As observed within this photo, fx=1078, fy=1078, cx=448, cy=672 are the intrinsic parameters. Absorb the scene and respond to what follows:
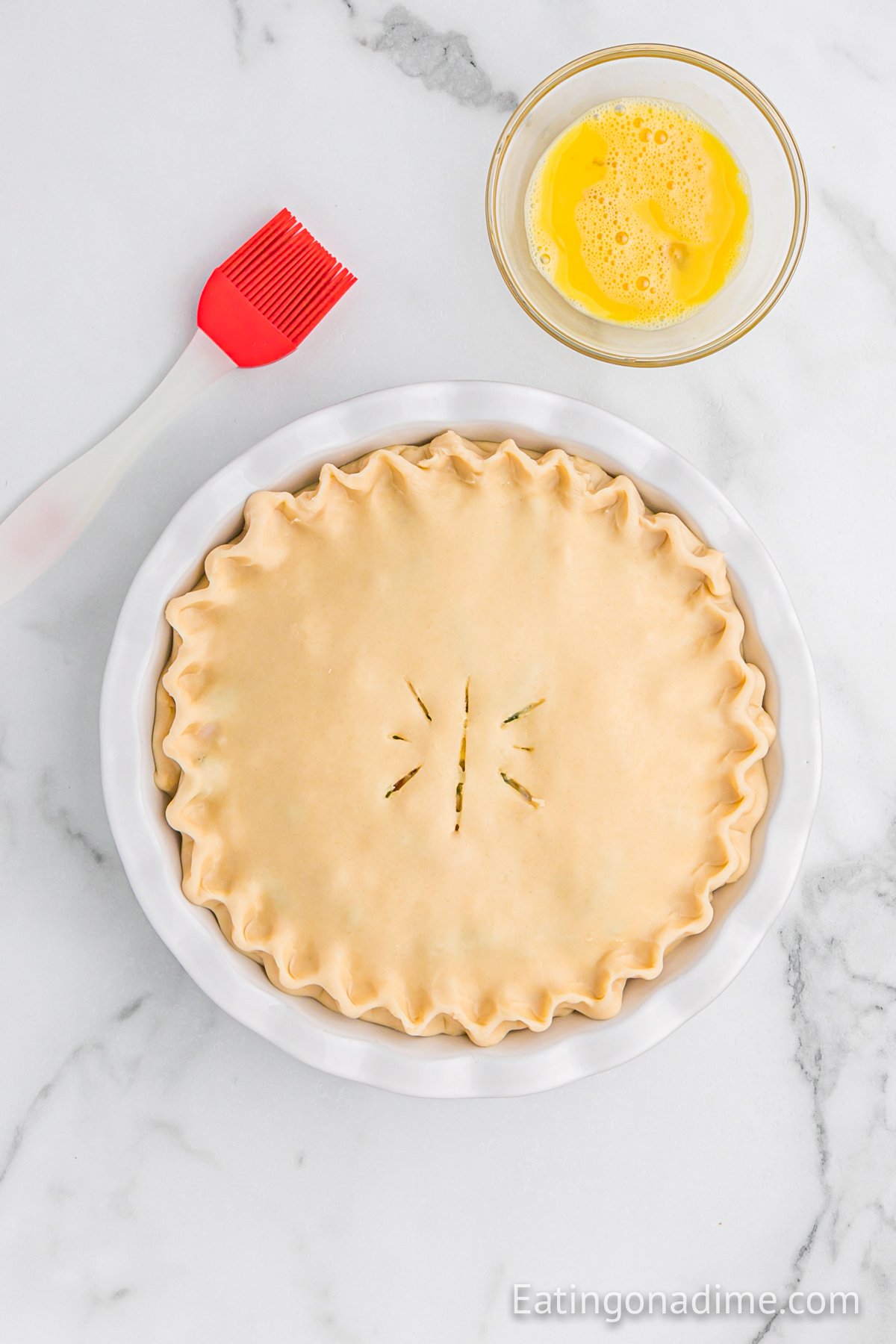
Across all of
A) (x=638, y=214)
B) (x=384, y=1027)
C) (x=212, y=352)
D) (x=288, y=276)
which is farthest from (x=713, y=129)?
(x=384, y=1027)

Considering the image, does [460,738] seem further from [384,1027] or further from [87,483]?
[87,483]

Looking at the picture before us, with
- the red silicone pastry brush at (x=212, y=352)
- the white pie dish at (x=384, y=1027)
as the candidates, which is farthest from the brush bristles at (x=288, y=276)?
the white pie dish at (x=384, y=1027)

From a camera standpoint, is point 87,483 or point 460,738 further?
point 87,483

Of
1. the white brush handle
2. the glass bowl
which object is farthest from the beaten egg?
the white brush handle

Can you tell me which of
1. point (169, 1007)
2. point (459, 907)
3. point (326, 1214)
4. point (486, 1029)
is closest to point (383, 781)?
point (459, 907)

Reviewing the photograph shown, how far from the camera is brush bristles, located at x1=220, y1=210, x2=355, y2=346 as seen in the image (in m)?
A: 1.54

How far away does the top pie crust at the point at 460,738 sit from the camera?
131 centimetres

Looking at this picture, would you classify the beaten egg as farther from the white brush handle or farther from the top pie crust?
the white brush handle

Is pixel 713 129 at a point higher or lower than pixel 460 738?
higher

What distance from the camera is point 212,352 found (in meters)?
1.56

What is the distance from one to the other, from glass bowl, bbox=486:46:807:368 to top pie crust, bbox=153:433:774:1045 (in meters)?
0.26

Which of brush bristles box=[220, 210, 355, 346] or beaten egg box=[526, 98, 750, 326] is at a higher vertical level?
beaten egg box=[526, 98, 750, 326]

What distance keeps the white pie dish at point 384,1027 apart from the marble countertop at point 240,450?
201mm

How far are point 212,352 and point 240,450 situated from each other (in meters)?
0.14
